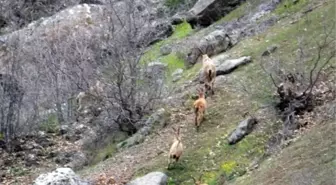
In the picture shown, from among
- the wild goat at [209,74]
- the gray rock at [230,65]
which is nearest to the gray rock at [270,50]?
the gray rock at [230,65]

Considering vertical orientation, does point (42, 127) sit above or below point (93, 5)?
below

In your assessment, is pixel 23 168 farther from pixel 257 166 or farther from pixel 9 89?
pixel 257 166

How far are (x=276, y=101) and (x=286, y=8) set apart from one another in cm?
824

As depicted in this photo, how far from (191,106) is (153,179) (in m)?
3.76

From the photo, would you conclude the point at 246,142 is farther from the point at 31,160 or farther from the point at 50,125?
the point at 50,125

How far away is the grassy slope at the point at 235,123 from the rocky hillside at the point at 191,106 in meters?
0.03

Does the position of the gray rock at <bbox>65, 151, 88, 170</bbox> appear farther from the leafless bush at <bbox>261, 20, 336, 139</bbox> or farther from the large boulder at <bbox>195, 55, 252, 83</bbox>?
the leafless bush at <bbox>261, 20, 336, 139</bbox>

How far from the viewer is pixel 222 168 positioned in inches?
460

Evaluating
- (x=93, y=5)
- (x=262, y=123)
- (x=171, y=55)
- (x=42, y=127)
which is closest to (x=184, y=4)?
(x=93, y=5)

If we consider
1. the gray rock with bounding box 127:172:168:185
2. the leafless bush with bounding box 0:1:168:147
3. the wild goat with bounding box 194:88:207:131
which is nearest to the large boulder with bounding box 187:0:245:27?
the leafless bush with bounding box 0:1:168:147

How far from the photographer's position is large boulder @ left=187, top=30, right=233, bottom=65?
20031mm

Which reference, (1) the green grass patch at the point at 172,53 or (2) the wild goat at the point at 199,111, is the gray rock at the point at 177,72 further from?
(2) the wild goat at the point at 199,111

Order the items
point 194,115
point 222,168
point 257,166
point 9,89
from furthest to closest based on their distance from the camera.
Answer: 1. point 9,89
2. point 194,115
3. point 222,168
4. point 257,166

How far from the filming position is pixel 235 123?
43.4 ft
